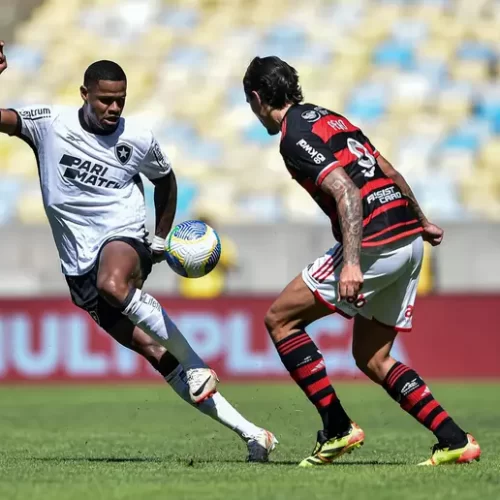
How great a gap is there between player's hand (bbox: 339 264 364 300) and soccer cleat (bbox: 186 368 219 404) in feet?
3.69

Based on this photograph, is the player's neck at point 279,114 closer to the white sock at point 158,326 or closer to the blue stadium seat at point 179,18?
the white sock at point 158,326

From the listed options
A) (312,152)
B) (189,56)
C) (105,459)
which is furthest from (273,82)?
(189,56)

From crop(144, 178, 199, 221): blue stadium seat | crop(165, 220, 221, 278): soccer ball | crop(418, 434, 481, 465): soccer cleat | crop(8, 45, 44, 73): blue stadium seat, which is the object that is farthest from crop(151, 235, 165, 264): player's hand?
crop(8, 45, 44, 73): blue stadium seat

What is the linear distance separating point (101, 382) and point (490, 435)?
326 inches

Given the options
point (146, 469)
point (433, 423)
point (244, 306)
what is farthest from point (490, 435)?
point (244, 306)

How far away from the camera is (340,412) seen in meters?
6.96

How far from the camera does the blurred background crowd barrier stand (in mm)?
18422

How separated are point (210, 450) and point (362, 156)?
2.53 meters

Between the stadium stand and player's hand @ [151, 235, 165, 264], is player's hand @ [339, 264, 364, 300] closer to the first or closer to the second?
player's hand @ [151, 235, 165, 264]

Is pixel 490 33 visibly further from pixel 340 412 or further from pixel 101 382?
Result: pixel 340 412

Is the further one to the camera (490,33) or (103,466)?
(490,33)

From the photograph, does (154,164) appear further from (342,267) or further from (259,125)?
(259,125)

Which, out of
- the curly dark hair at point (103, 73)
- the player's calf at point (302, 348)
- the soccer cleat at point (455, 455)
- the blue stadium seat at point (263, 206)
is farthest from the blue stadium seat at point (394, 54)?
the soccer cleat at point (455, 455)

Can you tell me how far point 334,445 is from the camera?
6930mm
